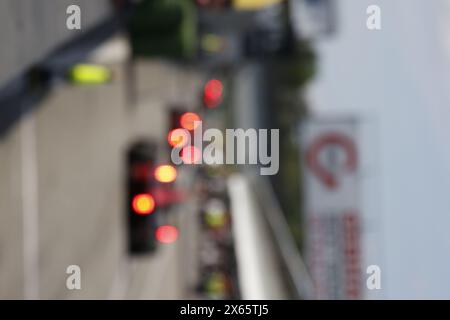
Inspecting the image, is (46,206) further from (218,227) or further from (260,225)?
(260,225)

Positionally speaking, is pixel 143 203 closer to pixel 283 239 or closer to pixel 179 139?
pixel 179 139

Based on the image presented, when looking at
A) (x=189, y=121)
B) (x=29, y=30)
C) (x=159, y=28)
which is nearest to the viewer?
(x=29, y=30)

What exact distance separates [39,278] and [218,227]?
15568mm

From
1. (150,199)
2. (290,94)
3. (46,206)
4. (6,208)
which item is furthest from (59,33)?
(290,94)

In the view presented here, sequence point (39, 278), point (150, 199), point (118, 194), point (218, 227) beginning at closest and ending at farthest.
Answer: point (150, 199), point (39, 278), point (118, 194), point (218, 227)

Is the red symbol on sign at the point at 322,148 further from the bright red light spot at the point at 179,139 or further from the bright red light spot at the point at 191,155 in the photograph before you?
the bright red light spot at the point at 179,139

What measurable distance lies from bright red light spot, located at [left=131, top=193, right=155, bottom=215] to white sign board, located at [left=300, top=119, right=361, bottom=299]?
6276mm

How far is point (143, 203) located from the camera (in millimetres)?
6934

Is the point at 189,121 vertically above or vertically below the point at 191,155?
above

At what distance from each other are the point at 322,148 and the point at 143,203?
22.0ft

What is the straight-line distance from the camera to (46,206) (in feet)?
35.1

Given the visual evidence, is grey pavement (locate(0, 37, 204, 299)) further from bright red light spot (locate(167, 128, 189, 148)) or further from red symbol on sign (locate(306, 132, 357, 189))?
red symbol on sign (locate(306, 132, 357, 189))

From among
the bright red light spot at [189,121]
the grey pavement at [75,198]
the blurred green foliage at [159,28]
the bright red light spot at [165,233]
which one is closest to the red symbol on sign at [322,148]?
the blurred green foliage at [159,28]

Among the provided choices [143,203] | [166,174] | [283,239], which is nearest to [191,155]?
[166,174]
